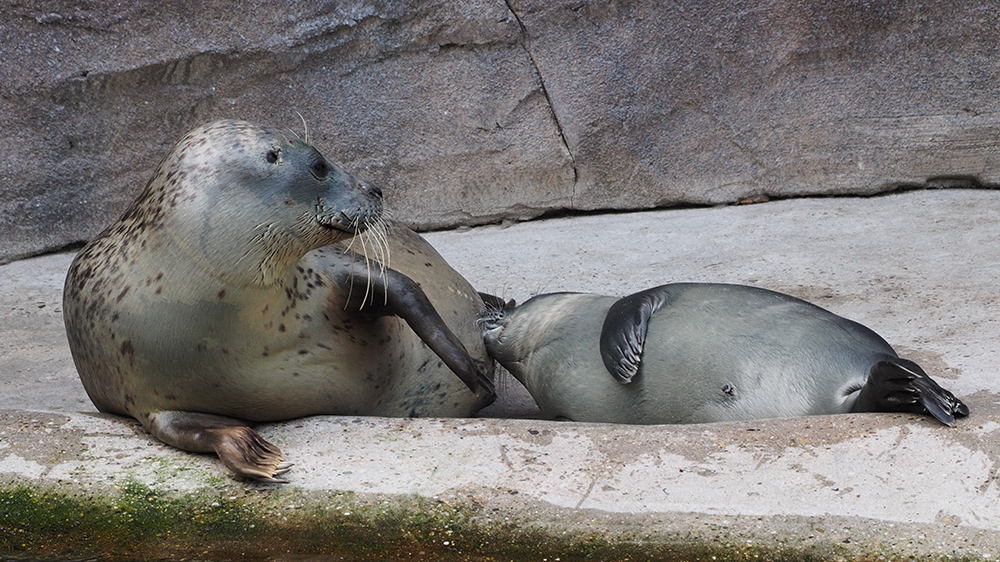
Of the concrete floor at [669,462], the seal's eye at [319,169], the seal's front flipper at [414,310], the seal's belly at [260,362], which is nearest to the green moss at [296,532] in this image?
the concrete floor at [669,462]

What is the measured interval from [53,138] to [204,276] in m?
2.90

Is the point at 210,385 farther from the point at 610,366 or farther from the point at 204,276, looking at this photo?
the point at 610,366

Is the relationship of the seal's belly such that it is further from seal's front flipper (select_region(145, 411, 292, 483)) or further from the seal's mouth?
the seal's mouth

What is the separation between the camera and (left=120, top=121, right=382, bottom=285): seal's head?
9.07 ft

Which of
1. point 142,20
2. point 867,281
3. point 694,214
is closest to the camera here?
point 867,281

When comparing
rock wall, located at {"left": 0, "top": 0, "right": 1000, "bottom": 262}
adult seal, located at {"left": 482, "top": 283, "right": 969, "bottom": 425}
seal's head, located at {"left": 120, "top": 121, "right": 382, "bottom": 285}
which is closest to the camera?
seal's head, located at {"left": 120, "top": 121, "right": 382, "bottom": 285}

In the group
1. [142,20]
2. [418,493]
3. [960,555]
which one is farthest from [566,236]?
[960,555]

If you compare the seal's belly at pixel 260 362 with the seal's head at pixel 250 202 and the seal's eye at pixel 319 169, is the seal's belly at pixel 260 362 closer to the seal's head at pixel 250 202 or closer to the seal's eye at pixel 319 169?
the seal's head at pixel 250 202

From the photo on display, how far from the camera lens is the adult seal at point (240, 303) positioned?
278 centimetres

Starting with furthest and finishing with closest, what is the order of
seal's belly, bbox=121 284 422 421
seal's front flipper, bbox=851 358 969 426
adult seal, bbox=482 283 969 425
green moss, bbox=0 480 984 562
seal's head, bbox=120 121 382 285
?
adult seal, bbox=482 283 969 425
seal's belly, bbox=121 284 422 421
seal's head, bbox=120 121 382 285
seal's front flipper, bbox=851 358 969 426
green moss, bbox=0 480 984 562

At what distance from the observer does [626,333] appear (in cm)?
326

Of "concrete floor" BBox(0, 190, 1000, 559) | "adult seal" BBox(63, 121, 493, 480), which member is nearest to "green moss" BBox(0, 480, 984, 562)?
"concrete floor" BBox(0, 190, 1000, 559)

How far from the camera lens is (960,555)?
87.4 inches

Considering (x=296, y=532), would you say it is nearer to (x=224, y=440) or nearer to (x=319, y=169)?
(x=224, y=440)
